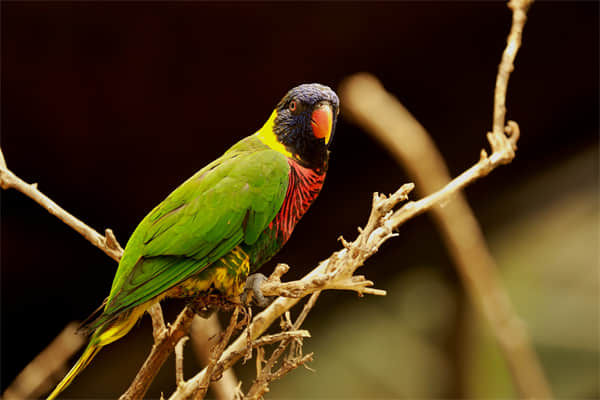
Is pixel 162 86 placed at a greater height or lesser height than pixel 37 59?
greater

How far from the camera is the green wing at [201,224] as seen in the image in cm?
116

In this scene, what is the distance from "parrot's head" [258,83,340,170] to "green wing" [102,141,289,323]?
7 centimetres

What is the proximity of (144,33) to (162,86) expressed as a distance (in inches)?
11.5

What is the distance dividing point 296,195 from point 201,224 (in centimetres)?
30

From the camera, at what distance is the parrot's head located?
140cm

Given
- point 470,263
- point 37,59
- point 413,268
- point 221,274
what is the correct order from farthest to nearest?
point 413,268
point 37,59
point 221,274
point 470,263

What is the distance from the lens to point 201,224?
126cm

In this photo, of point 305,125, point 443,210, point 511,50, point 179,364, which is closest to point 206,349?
point 179,364

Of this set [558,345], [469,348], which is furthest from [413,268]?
[558,345]

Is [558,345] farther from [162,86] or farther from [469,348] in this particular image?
[162,86]

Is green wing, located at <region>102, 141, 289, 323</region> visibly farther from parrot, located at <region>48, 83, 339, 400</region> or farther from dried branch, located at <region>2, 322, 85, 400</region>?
dried branch, located at <region>2, 322, 85, 400</region>

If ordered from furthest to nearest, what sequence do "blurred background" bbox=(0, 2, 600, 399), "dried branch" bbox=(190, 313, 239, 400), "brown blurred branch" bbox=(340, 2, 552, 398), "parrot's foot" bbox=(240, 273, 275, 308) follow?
"blurred background" bbox=(0, 2, 600, 399), "dried branch" bbox=(190, 313, 239, 400), "parrot's foot" bbox=(240, 273, 275, 308), "brown blurred branch" bbox=(340, 2, 552, 398)

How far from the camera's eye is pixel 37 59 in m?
2.79

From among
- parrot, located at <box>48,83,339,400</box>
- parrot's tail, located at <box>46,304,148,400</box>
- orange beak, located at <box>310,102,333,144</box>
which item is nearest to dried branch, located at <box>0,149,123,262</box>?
parrot, located at <box>48,83,339,400</box>
